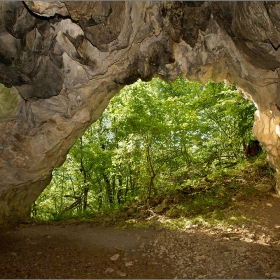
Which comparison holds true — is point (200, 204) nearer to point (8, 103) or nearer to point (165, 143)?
point (165, 143)

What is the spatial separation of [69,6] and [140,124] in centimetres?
556

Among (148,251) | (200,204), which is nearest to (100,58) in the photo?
(148,251)

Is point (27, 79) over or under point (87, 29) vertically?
under

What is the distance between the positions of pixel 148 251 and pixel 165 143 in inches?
211

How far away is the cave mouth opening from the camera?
31.8 feet

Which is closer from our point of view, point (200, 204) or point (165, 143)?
point (200, 204)

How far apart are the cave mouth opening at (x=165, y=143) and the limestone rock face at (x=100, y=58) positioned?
7.99 feet

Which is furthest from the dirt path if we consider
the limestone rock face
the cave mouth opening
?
the cave mouth opening

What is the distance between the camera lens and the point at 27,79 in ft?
19.2

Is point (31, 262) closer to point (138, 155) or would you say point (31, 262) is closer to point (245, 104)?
point (138, 155)

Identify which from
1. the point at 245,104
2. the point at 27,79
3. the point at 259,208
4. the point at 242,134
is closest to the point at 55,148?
the point at 27,79

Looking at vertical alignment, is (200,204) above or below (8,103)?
below

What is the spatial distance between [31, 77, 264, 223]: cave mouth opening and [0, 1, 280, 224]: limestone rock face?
2.44 meters

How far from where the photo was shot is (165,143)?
10.4 meters
